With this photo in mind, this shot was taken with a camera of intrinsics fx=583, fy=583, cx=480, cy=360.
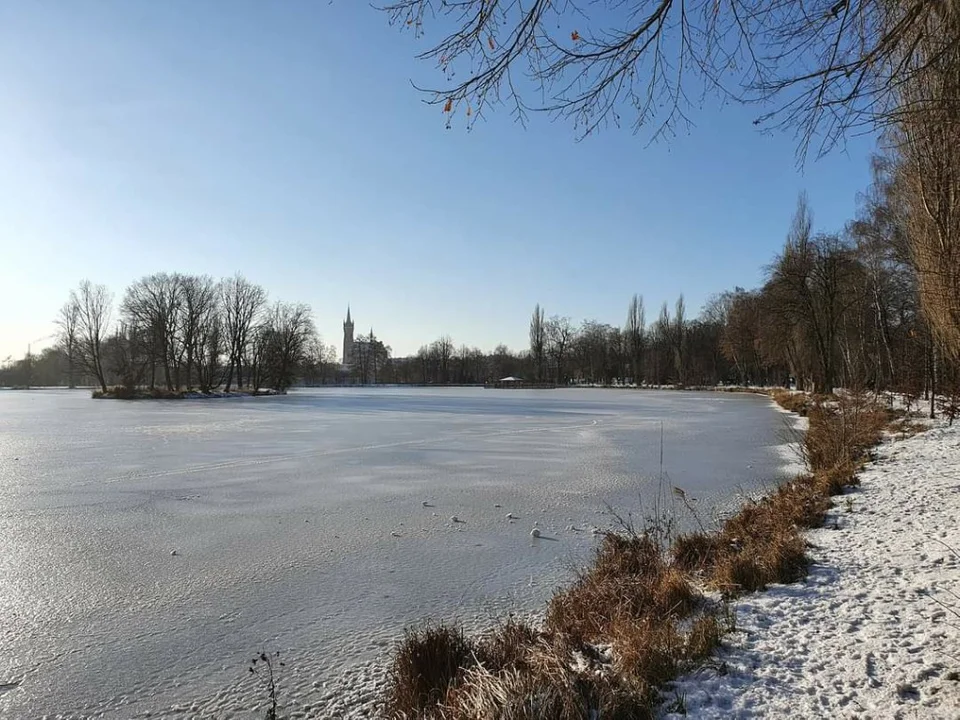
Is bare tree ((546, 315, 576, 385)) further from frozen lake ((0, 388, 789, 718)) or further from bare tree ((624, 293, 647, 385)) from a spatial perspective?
frozen lake ((0, 388, 789, 718))

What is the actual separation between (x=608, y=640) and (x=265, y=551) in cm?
364

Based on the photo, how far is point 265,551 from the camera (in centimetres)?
575

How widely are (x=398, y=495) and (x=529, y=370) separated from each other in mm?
79559

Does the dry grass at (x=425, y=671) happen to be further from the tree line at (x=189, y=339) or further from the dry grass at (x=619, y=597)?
the tree line at (x=189, y=339)

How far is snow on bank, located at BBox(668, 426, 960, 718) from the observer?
8.86ft

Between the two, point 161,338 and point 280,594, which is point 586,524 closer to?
point 280,594

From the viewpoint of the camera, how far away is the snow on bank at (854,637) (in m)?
2.70

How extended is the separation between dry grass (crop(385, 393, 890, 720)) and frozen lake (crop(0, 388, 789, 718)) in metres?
0.43

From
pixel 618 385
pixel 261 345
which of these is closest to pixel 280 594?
pixel 261 345

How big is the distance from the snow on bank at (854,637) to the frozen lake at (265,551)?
5.55ft

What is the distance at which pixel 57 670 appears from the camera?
3457 mm

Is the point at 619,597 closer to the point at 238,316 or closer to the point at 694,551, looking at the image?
the point at 694,551

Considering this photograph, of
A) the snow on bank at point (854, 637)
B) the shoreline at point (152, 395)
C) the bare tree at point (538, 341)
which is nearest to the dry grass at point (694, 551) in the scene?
the snow on bank at point (854, 637)

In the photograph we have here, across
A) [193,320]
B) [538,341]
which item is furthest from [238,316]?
[538,341]
